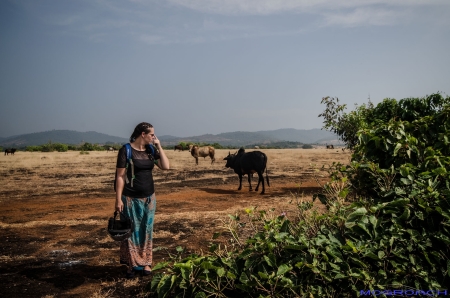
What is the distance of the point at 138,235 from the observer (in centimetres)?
452


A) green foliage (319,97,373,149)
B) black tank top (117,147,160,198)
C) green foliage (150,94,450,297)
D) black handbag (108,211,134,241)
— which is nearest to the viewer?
green foliage (150,94,450,297)

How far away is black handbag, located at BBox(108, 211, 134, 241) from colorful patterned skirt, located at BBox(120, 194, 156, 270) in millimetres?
121

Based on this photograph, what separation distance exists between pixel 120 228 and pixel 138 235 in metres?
0.36

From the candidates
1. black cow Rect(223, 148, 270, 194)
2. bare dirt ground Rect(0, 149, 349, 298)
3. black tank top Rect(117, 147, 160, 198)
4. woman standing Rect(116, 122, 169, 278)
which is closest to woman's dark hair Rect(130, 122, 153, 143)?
woman standing Rect(116, 122, 169, 278)

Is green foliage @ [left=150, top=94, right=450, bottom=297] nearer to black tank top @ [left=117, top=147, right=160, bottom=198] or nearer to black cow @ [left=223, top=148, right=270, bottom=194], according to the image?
black tank top @ [left=117, top=147, right=160, bottom=198]

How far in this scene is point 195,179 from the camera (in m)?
16.9

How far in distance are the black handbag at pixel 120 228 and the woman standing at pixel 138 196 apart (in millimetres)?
146

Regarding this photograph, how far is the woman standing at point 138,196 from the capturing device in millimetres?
4434

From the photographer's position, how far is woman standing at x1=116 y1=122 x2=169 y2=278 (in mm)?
4434

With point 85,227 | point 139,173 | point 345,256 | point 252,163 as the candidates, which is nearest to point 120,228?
point 139,173

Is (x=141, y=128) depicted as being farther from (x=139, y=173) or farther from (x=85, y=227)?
(x=85, y=227)

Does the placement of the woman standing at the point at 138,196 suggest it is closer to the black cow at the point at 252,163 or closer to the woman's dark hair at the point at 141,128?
the woman's dark hair at the point at 141,128

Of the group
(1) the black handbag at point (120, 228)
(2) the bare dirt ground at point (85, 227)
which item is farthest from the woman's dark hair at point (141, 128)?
(2) the bare dirt ground at point (85, 227)

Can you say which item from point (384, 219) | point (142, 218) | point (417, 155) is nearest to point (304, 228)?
point (384, 219)
